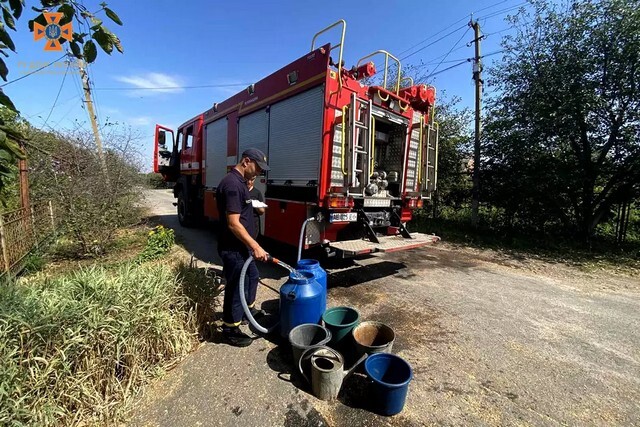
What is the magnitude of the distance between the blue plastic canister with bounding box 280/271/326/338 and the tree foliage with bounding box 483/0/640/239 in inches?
314

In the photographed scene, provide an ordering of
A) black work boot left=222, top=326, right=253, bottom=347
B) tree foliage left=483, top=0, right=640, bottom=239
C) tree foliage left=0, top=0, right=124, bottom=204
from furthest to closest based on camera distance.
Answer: tree foliage left=483, top=0, right=640, bottom=239, black work boot left=222, top=326, right=253, bottom=347, tree foliage left=0, top=0, right=124, bottom=204

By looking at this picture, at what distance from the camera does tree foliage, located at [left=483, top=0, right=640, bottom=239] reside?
7.29m

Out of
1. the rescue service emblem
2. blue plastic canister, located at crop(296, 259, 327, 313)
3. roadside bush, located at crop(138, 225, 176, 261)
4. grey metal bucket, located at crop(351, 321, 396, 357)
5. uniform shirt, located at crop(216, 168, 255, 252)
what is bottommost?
grey metal bucket, located at crop(351, 321, 396, 357)

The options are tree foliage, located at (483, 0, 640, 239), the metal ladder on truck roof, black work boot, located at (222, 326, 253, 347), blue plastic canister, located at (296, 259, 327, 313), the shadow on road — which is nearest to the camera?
black work boot, located at (222, 326, 253, 347)

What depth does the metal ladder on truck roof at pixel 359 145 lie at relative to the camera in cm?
426

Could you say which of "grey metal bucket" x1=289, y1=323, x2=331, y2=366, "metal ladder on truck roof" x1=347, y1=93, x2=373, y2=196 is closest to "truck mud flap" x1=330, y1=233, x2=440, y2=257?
"metal ladder on truck roof" x1=347, y1=93, x2=373, y2=196

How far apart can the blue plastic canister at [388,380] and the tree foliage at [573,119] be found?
7956 millimetres

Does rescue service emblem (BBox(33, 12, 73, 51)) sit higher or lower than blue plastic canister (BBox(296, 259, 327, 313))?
higher

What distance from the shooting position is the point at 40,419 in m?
1.82

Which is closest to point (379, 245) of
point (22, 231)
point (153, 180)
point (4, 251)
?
point (4, 251)

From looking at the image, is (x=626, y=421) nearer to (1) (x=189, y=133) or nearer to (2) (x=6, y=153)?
(2) (x=6, y=153)

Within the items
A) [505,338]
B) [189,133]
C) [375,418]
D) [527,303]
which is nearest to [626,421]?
[505,338]

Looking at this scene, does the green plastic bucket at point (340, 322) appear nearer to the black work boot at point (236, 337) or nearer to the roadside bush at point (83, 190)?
the black work boot at point (236, 337)

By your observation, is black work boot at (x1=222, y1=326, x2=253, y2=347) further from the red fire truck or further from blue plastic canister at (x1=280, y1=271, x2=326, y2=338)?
the red fire truck
